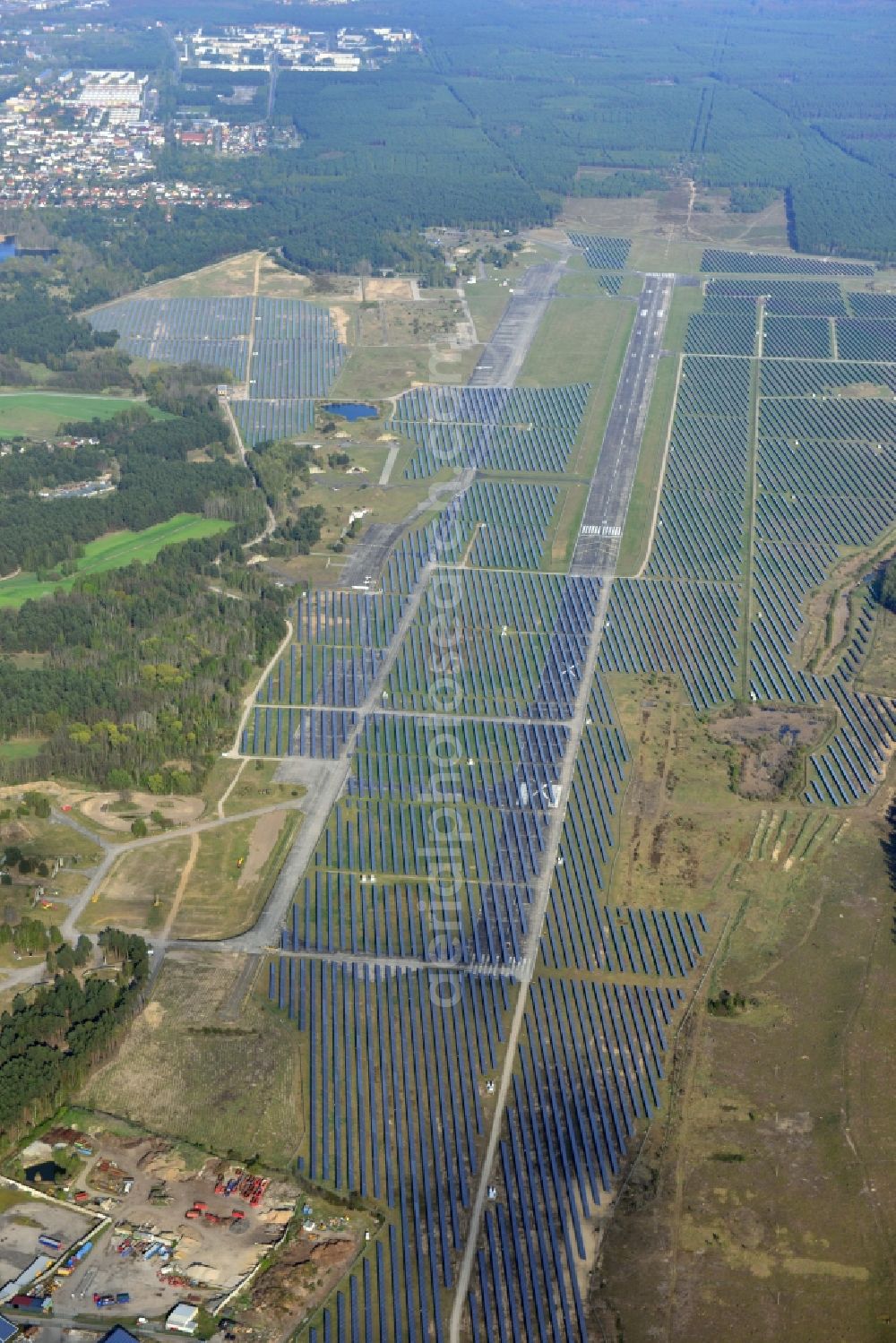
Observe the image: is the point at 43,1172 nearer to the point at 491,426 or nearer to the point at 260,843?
the point at 260,843

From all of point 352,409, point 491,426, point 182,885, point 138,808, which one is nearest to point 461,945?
point 182,885

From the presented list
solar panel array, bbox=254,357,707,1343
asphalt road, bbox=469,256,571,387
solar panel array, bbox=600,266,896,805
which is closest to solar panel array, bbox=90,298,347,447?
asphalt road, bbox=469,256,571,387

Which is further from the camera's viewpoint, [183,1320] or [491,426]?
[491,426]

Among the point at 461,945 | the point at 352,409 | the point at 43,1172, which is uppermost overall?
the point at 43,1172

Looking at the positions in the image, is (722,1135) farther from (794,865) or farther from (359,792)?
(359,792)

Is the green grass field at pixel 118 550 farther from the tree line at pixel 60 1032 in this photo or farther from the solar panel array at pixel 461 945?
the tree line at pixel 60 1032

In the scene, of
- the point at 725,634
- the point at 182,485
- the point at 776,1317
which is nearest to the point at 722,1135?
the point at 776,1317

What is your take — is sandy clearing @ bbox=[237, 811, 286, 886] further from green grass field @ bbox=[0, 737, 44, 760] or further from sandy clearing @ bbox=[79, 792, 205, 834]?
green grass field @ bbox=[0, 737, 44, 760]
